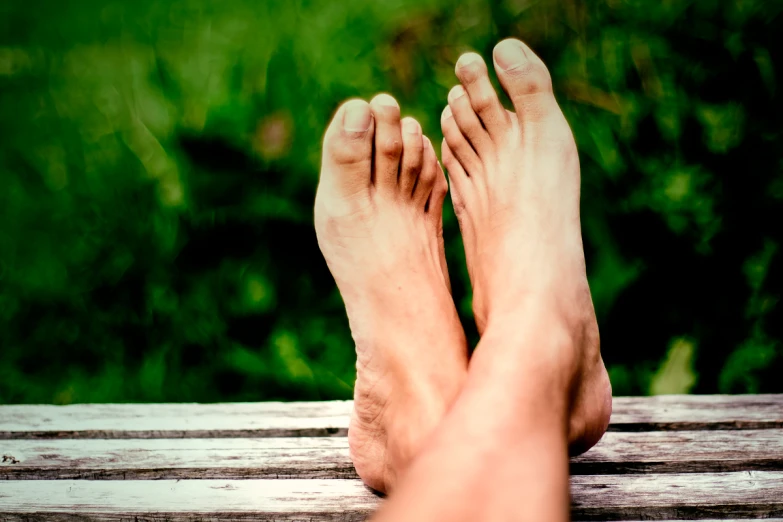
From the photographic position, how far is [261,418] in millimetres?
969

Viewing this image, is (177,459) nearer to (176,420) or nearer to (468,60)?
(176,420)

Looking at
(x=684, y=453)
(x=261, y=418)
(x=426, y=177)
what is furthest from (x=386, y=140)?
(x=684, y=453)

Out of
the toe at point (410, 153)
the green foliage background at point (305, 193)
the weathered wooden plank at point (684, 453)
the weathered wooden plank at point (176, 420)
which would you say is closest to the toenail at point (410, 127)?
the toe at point (410, 153)

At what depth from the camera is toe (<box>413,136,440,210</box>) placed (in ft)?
3.45

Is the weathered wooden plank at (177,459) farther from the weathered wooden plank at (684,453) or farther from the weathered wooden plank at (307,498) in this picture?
the weathered wooden plank at (684,453)

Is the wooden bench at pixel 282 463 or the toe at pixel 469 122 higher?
the toe at pixel 469 122

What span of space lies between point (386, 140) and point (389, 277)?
237mm

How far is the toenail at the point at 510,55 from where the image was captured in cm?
99

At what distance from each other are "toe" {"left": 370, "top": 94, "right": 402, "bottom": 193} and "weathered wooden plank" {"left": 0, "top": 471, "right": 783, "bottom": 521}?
0.50 meters

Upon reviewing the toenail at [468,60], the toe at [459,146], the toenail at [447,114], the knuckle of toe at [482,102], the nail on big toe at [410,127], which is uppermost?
the toenail at [468,60]

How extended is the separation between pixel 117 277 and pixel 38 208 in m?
0.27

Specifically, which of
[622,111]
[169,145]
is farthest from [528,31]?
[169,145]

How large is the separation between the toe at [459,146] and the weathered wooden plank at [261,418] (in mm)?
497

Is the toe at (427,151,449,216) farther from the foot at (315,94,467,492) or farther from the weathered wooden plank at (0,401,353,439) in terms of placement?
the weathered wooden plank at (0,401,353,439)
